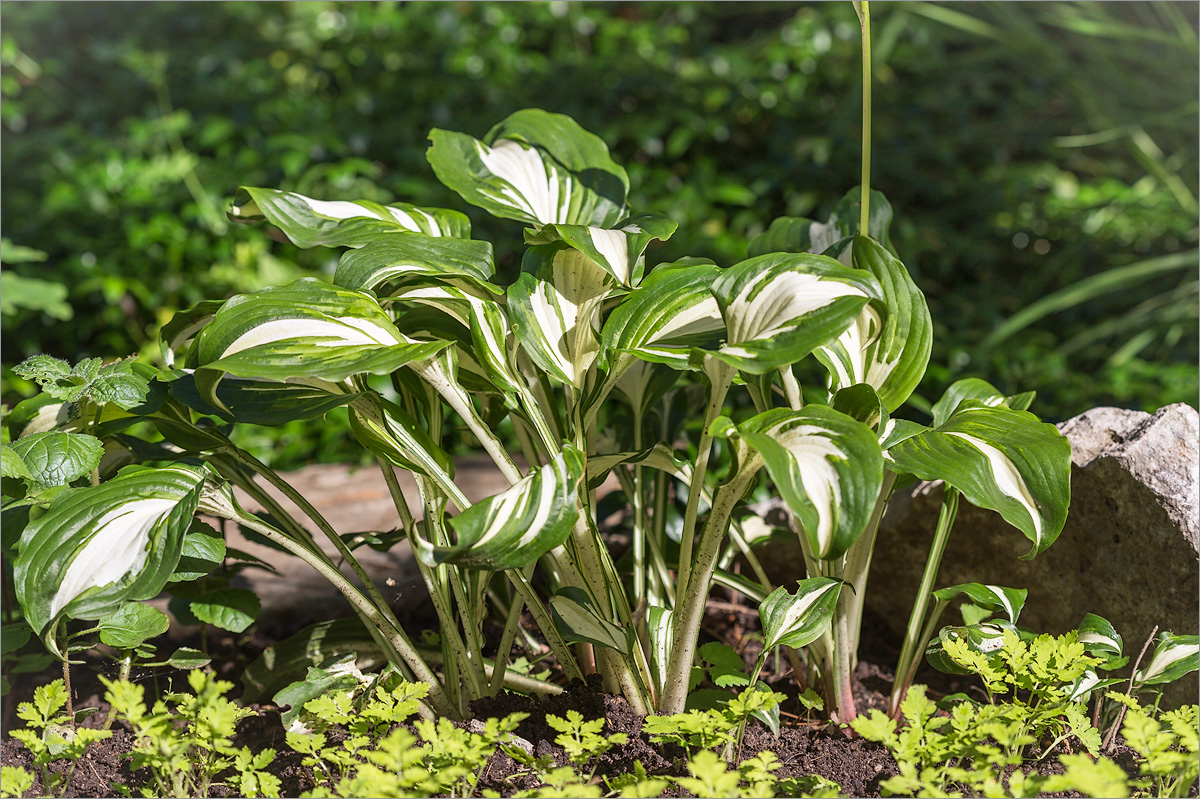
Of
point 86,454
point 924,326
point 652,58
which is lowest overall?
point 86,454

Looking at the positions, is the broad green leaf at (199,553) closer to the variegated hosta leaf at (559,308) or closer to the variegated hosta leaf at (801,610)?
the variegated hosta leaf at (559,308)

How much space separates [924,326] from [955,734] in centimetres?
51

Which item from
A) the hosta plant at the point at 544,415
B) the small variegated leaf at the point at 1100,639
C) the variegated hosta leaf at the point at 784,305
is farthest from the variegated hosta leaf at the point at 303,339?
the small variegated leaf at the point at 1100,639

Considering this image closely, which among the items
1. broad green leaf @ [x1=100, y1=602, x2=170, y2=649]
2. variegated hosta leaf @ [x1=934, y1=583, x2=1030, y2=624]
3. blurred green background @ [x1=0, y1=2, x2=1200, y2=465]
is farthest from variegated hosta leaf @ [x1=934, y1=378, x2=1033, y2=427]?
blurred green background @ [x1=0, y1=2, x2=1200, y2=465]

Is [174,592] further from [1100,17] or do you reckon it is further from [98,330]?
[1100,17]

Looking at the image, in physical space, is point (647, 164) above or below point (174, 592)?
above

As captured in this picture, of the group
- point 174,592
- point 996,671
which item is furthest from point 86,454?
point 996,671

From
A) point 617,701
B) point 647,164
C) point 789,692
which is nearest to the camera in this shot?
point 617,701

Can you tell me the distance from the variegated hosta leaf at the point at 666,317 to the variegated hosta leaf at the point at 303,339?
0.77 feet

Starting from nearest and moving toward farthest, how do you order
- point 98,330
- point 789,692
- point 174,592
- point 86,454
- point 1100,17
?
point 86,454, point 174,592, point 789,692, point 1100,17, point 98,330

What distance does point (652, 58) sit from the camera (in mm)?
4027

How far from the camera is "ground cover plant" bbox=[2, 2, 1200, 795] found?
96 cm

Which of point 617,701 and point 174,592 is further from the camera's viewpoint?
point 174,592

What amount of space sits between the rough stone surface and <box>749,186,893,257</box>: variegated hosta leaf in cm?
46
